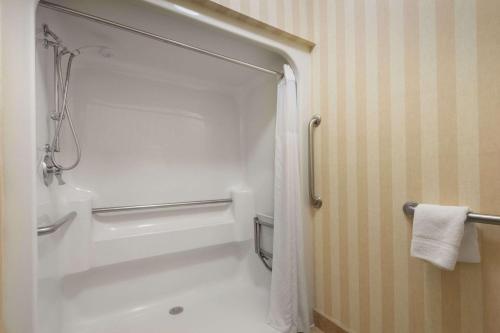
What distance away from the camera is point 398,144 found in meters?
1.00

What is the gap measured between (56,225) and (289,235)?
1195mm

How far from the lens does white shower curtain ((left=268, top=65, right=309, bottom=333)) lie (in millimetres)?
1288

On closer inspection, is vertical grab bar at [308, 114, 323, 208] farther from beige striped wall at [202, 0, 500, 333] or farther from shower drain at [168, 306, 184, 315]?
shower drain at [168, 306, 184, 315]

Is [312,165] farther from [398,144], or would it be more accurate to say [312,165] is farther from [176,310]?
[176,310]

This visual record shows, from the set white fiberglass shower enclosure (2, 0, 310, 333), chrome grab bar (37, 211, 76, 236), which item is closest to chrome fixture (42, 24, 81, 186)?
white fiberglass shower enclosure (2, 0, 310, 333)

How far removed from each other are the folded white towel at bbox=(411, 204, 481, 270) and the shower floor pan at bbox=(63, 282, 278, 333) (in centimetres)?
98

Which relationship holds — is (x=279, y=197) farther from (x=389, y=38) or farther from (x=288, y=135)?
(x=389, y=38)

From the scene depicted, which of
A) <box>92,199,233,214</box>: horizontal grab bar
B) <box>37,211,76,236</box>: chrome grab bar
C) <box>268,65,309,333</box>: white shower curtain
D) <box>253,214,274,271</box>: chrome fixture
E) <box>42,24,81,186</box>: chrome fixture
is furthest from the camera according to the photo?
<box>253,214,274,271</box>: chrome fixture

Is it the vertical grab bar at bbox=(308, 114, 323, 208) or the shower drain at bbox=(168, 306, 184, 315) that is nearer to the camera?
the vertical grab bar at bbox=(308, 114, 323, 208)

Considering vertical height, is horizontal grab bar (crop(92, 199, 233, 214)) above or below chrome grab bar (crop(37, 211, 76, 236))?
below

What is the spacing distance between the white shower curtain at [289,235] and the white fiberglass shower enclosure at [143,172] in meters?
0.08

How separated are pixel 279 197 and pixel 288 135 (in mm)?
383

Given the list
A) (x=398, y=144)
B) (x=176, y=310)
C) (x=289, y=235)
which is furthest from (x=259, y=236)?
(x=398, y=144)

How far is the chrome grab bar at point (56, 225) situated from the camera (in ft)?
2.96
